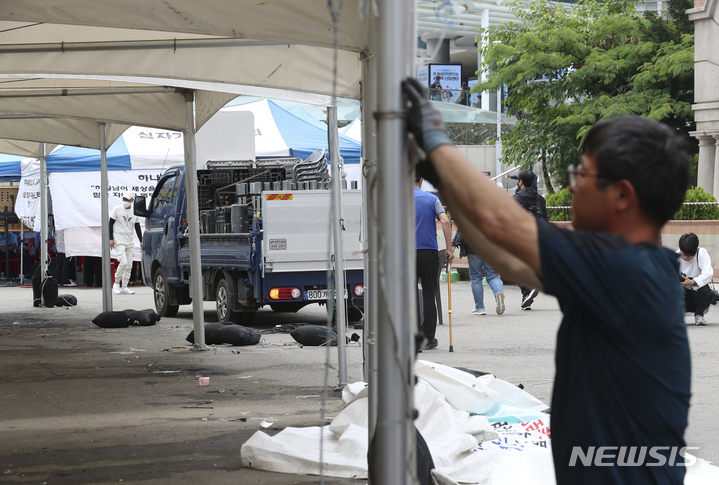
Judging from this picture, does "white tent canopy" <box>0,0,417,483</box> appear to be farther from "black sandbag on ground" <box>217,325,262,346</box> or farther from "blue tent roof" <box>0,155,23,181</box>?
"blue tent roof" <box>0,155,23,181</box>

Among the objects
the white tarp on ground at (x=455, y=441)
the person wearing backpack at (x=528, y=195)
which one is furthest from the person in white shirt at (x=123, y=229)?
the white tarp on ground at (x=455, y=441)

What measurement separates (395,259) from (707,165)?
A: 893 inches

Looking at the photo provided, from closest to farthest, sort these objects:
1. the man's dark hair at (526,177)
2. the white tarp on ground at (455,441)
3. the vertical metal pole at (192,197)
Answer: the white tarp on ground at (455,441) < the vertical metal pole at (192,197) < the man's dark hair at (526,177)

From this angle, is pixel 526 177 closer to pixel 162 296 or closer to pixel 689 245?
pixel 689 245

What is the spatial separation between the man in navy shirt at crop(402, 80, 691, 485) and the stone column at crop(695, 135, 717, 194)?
22.3m

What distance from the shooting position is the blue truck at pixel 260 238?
482 inches

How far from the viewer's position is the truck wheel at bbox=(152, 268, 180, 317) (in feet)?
49.5

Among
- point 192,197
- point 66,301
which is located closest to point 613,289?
point 192,197

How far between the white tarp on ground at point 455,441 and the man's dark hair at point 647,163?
2.76 meters

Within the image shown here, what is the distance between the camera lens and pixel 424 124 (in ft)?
6.85

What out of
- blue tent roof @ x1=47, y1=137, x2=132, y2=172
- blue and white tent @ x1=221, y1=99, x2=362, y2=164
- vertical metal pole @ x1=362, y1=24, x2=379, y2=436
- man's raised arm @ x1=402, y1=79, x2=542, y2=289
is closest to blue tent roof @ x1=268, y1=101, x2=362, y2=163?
blue and white tent @ x1=221, y1=99, x2=362, y2=164

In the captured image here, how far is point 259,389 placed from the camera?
792 cm

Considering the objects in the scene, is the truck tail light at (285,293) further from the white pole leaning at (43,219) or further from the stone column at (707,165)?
the stone column at (707,165)

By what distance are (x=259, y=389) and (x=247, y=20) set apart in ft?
12.3
